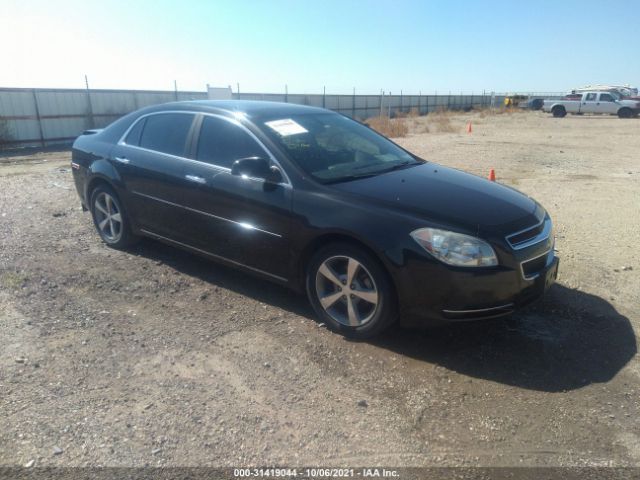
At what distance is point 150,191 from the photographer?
4930mm

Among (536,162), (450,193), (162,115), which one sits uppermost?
(162,115)

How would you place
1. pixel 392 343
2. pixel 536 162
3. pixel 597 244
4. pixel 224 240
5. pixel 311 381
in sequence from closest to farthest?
pixel 311 381
pixel 392 343
pixel 224 240
pixel 597 244
pixel 536 162

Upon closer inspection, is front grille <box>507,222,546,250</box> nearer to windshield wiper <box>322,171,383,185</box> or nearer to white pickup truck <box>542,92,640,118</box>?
windshield wiper <box>322,171,383,185</box>

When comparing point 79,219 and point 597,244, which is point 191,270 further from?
point 597,244

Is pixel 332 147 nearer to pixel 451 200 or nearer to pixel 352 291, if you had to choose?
pixel 451 200

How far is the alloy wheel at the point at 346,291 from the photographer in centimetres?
362

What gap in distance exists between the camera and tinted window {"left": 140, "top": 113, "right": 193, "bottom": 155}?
479cm

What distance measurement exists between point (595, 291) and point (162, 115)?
4.38 m

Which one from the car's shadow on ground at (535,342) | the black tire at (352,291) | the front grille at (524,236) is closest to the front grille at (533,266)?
the front grille at (524,236)

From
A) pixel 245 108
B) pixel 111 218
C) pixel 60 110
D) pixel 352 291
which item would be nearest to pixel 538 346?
pixel 352 291

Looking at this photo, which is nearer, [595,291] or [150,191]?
[595,291]

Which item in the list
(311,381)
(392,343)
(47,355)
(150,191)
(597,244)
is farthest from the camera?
(597,244)

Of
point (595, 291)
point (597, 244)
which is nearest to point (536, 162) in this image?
point (597, 244)

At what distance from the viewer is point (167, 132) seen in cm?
496
